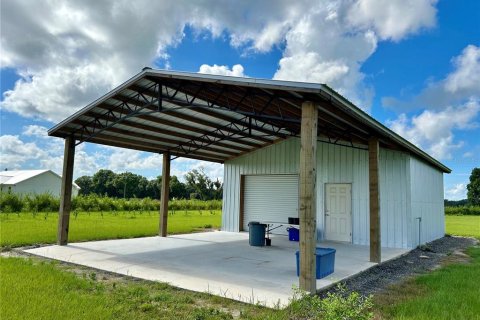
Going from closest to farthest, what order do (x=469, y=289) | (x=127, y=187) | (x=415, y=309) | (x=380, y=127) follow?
(x=415, y=309) → (x=469, y=289) → (x=380, y=127) → (x=127, y=187)

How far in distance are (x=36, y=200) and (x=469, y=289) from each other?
2136 centimetres

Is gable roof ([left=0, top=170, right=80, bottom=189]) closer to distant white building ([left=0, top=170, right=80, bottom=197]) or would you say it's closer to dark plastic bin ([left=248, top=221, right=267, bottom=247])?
distant white building ([left=0, top=170, right=80, bottom=197])

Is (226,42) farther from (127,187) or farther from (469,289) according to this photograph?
(127,187)

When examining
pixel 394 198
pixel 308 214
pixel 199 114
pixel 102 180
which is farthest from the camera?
pixel 102 180

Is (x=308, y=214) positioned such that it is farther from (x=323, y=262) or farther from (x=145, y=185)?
(x=145, y=185)

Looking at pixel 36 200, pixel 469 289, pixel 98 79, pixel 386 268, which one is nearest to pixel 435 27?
pixel 386 268

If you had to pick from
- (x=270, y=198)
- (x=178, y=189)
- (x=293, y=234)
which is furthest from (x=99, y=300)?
(x=178, y=189)

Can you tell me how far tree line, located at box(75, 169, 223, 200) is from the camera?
149 feet

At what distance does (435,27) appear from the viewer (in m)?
9.77

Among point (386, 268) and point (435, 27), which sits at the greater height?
point (435, 27)

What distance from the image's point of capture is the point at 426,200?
40.1 feet

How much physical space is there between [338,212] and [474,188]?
3811 centimetres

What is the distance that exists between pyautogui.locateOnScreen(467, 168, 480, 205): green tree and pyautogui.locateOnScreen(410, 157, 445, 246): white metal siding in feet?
103

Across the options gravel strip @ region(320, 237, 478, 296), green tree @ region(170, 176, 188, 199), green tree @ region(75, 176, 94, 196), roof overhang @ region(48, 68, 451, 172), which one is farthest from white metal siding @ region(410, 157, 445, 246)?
green tree @ region(75, 176, 94, 196)
